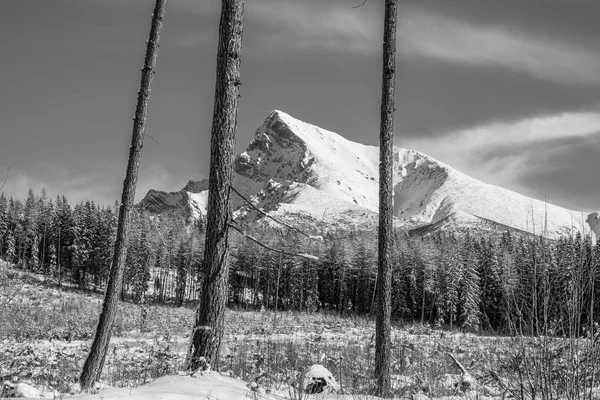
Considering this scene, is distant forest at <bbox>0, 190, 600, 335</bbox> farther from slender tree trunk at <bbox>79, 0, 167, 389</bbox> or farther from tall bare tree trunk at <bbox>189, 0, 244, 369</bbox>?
tall bare tree trunk at <bbox>189, 0, 244, 369</bbox>

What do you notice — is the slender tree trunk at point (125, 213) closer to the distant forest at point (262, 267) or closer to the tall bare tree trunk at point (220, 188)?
the tall bare tree trunk at point (220, 188)

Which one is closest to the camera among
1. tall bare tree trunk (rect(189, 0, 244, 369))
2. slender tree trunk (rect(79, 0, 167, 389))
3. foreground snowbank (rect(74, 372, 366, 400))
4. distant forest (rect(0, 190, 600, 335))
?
foreground snowbank (rect(74, 372, 366, 400))

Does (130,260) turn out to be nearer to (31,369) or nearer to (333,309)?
(333,309)

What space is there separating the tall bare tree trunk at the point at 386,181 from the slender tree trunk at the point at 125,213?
472 centimetres

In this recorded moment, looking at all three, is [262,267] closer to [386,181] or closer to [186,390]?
[386,181]

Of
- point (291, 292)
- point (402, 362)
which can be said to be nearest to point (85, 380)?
point (402, 362)

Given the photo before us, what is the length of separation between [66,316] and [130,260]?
3424 centimetres

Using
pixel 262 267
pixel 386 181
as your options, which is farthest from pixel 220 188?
pixel 262 267

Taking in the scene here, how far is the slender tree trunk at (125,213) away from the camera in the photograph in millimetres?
8477

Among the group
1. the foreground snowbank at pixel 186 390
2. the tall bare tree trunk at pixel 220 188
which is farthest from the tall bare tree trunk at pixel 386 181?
the foreground snowbank at pixel 186 390

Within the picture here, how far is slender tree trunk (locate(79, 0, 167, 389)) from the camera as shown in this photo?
848cm

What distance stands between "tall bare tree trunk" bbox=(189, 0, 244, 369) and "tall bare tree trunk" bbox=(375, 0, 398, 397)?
3.46 meters

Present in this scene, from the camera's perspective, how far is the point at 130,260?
→ 209 ft

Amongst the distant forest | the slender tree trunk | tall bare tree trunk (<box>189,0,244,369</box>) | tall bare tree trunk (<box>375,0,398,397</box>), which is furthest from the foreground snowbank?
the distant forest
